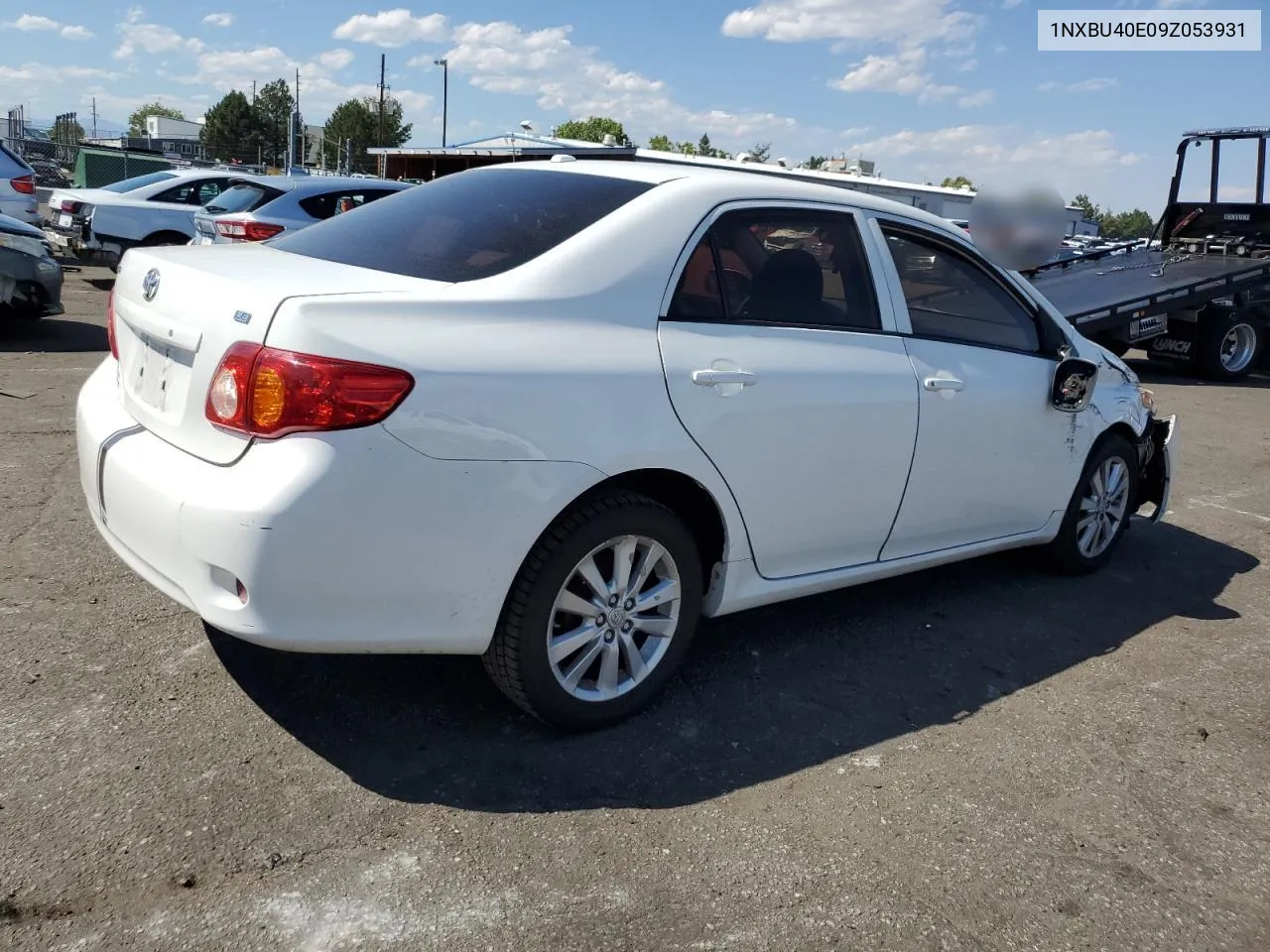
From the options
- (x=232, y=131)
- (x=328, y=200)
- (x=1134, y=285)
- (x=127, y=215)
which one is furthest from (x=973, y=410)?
(x=232, y=131)

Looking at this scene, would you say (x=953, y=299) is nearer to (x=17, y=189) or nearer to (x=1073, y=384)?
(x=1073, y=384)

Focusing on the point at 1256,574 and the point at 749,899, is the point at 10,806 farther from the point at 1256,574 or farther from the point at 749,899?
the point at 1256,574

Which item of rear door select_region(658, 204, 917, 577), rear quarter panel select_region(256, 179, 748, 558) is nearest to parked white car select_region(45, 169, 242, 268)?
rear door select_region(658, 204, 917, 577)

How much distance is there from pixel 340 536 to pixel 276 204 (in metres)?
9.52

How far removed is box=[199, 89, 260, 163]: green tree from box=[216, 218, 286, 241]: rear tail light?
92.2 m

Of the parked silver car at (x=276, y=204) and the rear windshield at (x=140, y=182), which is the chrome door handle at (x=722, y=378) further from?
the rear windshield at (x=140, y=182)

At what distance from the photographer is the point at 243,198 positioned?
12094 millimetres

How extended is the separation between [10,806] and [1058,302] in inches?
456

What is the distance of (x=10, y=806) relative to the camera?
2660 mm

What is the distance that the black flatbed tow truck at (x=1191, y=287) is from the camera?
12219 mm

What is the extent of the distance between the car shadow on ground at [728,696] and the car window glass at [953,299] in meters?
1.16

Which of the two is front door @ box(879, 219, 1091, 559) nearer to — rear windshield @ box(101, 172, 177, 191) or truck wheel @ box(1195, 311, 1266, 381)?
truck wheel @ box(1195, 311, 1266, 381)

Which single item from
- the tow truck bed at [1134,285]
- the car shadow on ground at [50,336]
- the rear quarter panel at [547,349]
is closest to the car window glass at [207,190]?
the car shadow on ground at [50,336]

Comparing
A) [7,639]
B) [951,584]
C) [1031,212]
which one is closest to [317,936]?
[7,639]
